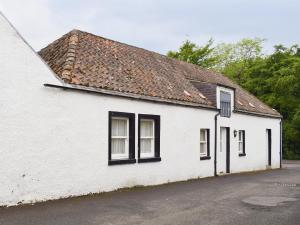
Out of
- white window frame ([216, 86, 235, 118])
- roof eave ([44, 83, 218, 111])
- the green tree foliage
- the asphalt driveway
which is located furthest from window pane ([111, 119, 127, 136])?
the green tree foliage

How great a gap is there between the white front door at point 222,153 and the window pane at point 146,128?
18.9 ft

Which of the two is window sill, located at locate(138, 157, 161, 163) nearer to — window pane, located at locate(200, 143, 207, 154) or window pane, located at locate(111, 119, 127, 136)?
window pane, located at locate(111, 119, 127, 136)

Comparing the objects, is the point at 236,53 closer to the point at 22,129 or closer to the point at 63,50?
the point at 63,50

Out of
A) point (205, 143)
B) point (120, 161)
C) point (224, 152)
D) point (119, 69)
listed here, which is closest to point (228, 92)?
point (224, 152)

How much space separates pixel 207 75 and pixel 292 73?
685 inches

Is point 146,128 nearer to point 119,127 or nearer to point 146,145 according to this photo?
point 146,145

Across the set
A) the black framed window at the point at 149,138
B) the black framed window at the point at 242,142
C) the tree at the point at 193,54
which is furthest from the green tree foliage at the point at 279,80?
the black framed window at the point at 149,138

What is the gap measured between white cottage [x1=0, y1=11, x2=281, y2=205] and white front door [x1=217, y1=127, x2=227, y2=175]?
0.05m

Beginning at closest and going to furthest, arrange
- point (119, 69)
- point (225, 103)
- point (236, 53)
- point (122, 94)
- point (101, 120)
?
1. point (101, 120)
2. point (122, 94)
3. point (119, 69)
4. point (225, 103)
5. point (236, 53)

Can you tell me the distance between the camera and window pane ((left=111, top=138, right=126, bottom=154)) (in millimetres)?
13626

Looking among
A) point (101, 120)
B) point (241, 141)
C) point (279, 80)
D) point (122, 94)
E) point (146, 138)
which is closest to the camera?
point (101, 120)

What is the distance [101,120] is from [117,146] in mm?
1419

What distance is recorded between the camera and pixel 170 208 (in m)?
10.3

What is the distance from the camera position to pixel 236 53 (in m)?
57.3
